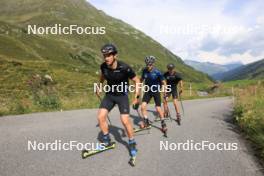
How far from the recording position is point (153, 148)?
8.02m

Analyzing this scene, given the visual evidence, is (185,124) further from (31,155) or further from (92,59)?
(92,59)

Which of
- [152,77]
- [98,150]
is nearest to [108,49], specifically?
[98,150]

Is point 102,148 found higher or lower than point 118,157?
higher

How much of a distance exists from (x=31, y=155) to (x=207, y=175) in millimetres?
3569

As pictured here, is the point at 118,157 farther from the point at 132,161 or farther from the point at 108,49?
the point at 108,49

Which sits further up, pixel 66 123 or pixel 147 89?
pixel 147 89

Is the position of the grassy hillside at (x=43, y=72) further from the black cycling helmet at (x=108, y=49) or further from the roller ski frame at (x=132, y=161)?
the roller ski frame at (x=132, y=161)

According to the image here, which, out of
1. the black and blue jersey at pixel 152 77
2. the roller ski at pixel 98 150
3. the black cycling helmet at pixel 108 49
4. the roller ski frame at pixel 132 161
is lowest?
the roller ski frame at pixel 132 161

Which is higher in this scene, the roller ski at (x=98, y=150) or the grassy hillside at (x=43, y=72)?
the grassy hillside at (x=43, y=72)

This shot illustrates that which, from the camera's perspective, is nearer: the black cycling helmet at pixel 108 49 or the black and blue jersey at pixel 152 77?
the black cycling helmet at pixel 108 49

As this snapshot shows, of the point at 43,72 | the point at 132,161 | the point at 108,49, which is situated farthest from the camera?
the point at 43,72

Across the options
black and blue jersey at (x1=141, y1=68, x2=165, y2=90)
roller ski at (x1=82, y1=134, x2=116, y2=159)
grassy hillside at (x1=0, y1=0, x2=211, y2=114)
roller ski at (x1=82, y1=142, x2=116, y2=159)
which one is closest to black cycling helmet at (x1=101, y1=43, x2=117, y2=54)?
roller ski at (x1=82, y1=134, x2=116, y2=159)

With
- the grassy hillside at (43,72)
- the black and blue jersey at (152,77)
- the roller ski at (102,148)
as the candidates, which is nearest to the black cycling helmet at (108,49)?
the roller ski at (102,148)

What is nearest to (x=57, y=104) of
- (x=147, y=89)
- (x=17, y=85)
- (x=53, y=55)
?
(x=147, y=89)
